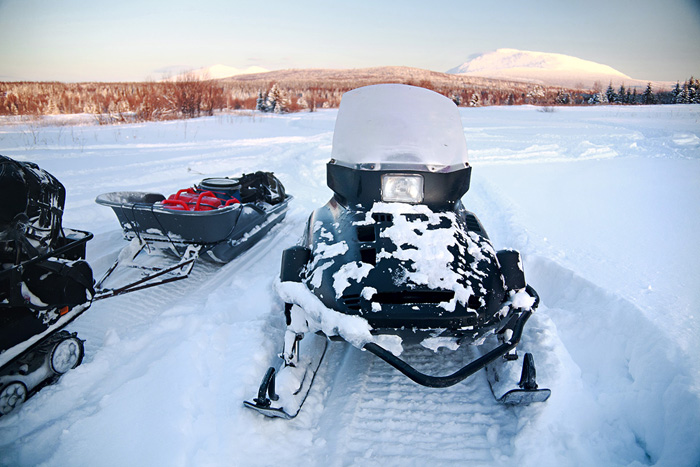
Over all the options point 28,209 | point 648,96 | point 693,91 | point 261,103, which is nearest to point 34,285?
point 28,209

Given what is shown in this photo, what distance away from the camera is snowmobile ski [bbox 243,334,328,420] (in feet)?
6.11

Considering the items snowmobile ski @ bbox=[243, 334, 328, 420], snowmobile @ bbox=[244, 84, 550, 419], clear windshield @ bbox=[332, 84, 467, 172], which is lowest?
snowmobile ski @ bbox=[243, 334, 328, 420]

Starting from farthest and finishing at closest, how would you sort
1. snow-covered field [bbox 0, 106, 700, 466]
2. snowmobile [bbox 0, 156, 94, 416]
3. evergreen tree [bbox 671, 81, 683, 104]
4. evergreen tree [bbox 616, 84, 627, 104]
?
evergreen tree [bbox 616, 84, 627, 104] < evergreen tree [bbox 671, 81, 683, 104] < snowmobile [bbox 0, 156, 94, 416] < snow-covered field [bbox 0, 106, 700, 466]

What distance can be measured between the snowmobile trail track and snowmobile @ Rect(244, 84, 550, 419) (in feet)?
0.46

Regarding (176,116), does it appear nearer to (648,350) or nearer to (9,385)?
(9,385)

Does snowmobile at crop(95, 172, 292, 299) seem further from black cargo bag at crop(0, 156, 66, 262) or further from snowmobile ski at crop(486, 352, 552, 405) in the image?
snowmobile ski at crop(486, 352, 552, 405)

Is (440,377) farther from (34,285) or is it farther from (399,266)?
(34,285)

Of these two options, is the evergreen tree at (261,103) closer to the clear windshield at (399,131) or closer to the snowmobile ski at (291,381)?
the clear windshield at (399,131)

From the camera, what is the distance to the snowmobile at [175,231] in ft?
10.3

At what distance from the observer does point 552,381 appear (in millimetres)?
2121

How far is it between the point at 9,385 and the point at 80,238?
888 millimetres

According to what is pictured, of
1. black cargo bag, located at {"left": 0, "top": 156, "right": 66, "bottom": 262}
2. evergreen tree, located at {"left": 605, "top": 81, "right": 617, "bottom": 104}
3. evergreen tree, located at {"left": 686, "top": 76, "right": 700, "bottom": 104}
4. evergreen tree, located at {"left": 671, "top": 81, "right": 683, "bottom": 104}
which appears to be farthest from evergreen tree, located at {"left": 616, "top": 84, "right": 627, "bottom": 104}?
black cargo bag, located at {"left": 0, "top": 156, "right": 66, "bottom": 262}

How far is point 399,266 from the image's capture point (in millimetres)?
2086

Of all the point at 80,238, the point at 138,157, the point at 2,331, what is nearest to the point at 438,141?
the point at 80,238
